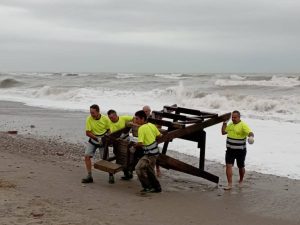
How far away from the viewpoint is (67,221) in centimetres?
586

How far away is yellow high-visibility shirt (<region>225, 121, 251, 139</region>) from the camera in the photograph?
8.84 metres

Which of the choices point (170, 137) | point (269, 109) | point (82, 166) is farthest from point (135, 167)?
point (269, 109)

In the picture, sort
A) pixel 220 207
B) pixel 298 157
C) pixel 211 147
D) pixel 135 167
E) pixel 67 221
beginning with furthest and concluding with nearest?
pixel 211 147, pixel 298 157, pixel 135 167, pixel 220 207, pixel 67 221

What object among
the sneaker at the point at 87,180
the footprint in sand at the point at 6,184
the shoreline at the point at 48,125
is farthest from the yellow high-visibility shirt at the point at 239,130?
the footprint in sand at the point at 6,184

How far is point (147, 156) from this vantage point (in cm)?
813

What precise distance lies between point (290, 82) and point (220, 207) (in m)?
36.0

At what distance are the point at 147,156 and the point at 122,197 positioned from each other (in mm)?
896

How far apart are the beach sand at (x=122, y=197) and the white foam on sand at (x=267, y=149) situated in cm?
70

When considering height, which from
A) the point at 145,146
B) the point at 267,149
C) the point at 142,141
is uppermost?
the point at 142,141

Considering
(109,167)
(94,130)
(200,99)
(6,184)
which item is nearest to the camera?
(6,184)

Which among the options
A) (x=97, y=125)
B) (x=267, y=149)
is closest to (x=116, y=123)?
(x=97, y=125)

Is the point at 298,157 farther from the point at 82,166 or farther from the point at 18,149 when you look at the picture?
the point at 18,149

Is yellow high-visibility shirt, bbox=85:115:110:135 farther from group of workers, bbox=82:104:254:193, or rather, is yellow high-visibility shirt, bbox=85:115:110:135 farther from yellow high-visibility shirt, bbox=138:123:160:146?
yellow high-visibility shirt, bbox=138:123:160:146

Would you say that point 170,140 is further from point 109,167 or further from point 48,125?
point 48,125
